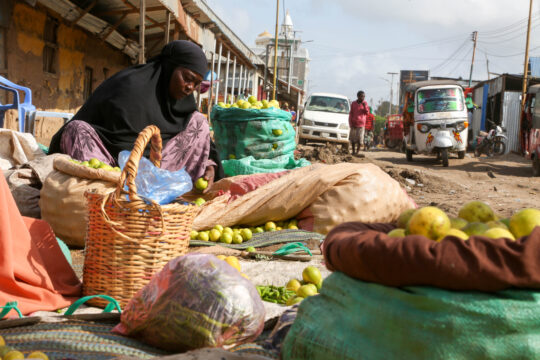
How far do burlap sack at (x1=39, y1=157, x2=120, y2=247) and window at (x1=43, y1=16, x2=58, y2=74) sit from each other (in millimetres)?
6450

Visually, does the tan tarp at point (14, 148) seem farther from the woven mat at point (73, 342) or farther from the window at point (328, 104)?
the window at point (328, 104)

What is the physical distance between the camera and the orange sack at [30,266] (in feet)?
8.50

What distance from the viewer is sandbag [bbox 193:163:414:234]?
4.87m

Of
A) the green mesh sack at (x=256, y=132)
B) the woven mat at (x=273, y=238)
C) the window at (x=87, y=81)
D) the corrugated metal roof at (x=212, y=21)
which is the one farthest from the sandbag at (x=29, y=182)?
the window at (x=87, y=81)

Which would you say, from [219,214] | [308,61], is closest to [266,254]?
[219,214]

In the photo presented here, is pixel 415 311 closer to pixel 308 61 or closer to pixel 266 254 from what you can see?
pixel 266 254

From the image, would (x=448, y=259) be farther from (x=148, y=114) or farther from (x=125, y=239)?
(x=148, y=114)

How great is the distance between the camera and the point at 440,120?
574 inches

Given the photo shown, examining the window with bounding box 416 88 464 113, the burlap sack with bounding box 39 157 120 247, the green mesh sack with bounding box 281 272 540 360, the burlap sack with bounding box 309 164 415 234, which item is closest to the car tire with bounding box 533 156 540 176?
the window with bounding box 416 88 464 113

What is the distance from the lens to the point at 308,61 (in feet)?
224

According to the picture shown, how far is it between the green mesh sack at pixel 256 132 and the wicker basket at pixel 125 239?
398 cm

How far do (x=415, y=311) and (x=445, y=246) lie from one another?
7.9 inches

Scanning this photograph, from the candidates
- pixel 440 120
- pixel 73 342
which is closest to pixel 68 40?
pixel 440 120

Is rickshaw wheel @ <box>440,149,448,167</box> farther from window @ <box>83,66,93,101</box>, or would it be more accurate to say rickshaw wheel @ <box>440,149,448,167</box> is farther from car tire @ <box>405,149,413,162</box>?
window @ <box>83,66,93,101</box>
